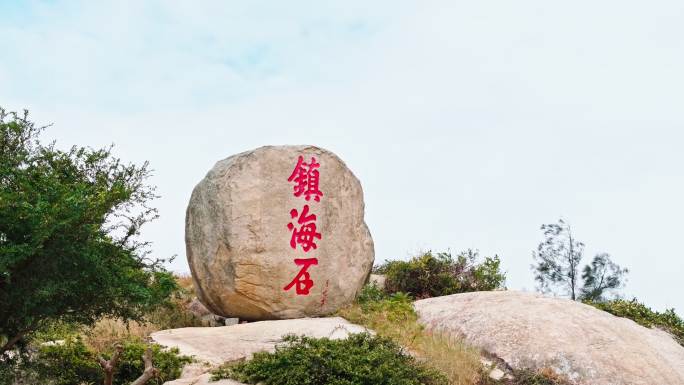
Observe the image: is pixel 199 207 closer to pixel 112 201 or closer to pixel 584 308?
pixel 112 201

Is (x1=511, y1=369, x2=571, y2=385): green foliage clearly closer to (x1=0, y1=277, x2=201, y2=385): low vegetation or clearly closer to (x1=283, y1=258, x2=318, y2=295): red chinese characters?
(x1=283, y1=258, x2=318, y2=295): red chinese characters

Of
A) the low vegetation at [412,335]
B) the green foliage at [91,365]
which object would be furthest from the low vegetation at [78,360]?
the low vegetation at [412,335]

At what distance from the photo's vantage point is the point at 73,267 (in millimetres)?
9219

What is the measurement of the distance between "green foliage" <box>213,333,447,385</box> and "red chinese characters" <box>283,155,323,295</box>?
11.2ft

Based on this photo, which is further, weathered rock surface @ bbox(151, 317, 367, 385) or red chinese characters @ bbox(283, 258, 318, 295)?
red chinese characters @ bbox(283, 258, 318, 295)

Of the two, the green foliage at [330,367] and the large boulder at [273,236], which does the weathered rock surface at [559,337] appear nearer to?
the large boulder at [273,236]

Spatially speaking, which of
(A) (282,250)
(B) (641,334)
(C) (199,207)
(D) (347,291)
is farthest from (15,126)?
(B) (641,334)

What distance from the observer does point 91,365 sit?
1097cm

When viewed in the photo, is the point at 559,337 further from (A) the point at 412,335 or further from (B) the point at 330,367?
(B) the point at 330,367

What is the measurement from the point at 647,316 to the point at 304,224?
7680 millimetres

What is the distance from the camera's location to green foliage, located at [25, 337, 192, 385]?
33.6ft

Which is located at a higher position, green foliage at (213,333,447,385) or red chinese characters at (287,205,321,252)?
red chinese characters at (287,205,321,252)

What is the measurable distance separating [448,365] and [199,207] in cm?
538

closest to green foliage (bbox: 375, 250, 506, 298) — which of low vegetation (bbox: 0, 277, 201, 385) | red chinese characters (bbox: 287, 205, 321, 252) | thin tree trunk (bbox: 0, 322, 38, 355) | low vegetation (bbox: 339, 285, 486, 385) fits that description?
low vegetation (bbox: 339, 285, 486, 385)
